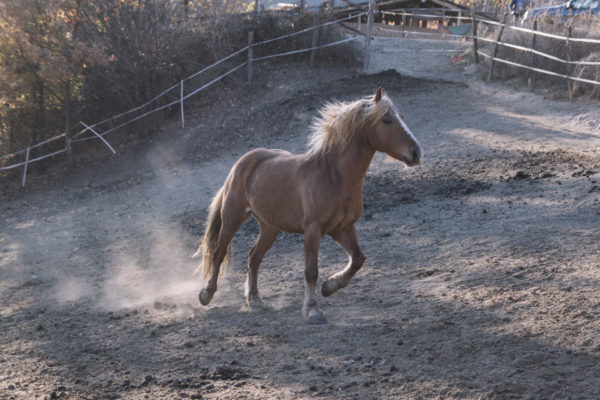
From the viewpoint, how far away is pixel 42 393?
4.45 meters

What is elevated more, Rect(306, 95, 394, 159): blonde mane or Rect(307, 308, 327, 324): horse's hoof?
Rect(306, 95, 394, 159): blonde mane

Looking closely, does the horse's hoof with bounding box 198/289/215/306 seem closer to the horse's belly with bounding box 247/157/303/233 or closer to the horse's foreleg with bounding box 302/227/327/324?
the horse's belly with bounding box 247/157/303/233

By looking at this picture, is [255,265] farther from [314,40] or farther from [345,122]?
[314,40]

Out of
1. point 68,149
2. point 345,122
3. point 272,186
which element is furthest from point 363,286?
point 68,149

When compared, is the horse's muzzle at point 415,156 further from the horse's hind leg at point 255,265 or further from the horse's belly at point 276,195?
the horse's hind leg at point 255,265

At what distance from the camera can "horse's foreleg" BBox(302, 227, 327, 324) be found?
5.21m

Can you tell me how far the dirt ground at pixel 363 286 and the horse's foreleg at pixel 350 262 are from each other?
1.00 feet

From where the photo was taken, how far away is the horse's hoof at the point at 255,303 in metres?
5.95

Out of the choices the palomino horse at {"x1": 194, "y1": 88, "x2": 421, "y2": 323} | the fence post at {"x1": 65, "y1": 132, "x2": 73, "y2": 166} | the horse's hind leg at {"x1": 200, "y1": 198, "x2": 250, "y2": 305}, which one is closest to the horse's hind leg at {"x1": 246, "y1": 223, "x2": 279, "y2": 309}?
the palomino horse at {"x1": 194, "y1": 88, "x2": 421, "y2": 323}

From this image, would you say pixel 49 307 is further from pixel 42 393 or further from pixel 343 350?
pixel 343 350

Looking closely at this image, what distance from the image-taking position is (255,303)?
599 cm

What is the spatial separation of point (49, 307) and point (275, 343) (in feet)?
11.0

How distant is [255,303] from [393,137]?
2358 millimetres

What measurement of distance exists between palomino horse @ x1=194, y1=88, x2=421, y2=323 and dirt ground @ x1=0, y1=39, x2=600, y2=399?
1.69 feet
